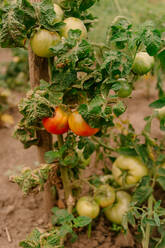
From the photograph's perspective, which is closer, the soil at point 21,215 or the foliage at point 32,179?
the foliage at point 32,179

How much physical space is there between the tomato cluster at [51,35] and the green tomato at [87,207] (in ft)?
2.10

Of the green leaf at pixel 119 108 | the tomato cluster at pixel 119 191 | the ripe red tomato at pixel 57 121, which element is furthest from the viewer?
the tomato cluster at pixel 119 191

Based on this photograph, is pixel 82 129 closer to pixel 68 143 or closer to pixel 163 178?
pixel 68 143

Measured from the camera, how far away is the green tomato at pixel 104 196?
4.05 feet

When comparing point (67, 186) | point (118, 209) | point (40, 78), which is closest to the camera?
point (40, 78)

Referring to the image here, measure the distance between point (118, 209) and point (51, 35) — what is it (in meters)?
0.84

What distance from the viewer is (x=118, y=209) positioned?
1292 mm

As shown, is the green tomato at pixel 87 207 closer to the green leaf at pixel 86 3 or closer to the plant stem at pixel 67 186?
the plant stem at pixel 67 186

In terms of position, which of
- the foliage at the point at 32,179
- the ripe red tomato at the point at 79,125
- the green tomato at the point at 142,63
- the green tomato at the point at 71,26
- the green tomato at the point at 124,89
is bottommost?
the foliage at the point at 32,179

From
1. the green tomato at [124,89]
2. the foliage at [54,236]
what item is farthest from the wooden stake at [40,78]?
the green tomato at [124,89]

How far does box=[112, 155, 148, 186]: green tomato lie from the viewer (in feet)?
4.34

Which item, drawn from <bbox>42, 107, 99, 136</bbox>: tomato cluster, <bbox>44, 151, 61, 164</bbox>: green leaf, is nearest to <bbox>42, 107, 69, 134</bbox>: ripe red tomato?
<bbox>42, 107, 99, 136</bbox>: tomato cluster

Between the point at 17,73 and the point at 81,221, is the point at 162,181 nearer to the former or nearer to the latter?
the point at 81,221

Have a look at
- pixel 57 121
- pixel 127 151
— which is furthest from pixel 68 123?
pixel 127 151
